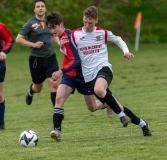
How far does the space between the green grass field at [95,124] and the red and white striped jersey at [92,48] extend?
94 centimetres

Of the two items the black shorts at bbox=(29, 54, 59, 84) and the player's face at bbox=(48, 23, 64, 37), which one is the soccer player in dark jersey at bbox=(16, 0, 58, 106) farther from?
the player's face at bbox=(48, 23, 64, 37)

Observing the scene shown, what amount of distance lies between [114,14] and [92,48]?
2515cm

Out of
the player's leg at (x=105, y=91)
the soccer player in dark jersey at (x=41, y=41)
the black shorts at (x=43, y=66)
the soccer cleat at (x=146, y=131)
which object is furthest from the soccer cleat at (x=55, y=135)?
the black shorts at (x=43, y=66)

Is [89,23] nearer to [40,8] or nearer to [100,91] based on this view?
[100,91]

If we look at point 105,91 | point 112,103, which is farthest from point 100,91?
point 112,103

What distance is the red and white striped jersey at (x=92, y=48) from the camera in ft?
26.0

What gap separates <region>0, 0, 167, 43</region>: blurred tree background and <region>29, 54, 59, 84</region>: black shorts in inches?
730

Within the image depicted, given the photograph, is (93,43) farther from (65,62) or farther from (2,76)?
(2,76)

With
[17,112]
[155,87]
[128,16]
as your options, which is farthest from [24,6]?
[17,112]

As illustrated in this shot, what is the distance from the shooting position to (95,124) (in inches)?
374

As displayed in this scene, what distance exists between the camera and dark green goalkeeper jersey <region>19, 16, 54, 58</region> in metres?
10.8

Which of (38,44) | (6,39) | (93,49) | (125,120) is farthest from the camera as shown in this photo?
(38,44)

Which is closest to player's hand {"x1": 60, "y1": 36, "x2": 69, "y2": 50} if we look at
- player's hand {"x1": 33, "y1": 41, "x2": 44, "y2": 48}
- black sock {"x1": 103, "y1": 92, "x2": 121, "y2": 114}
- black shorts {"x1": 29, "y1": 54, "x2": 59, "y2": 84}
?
black sock {"x1": 103, "y1": 92, "x2": 121, "y2": 114}

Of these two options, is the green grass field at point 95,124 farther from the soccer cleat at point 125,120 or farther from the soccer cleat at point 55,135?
the soccer cleat at point 125,120
